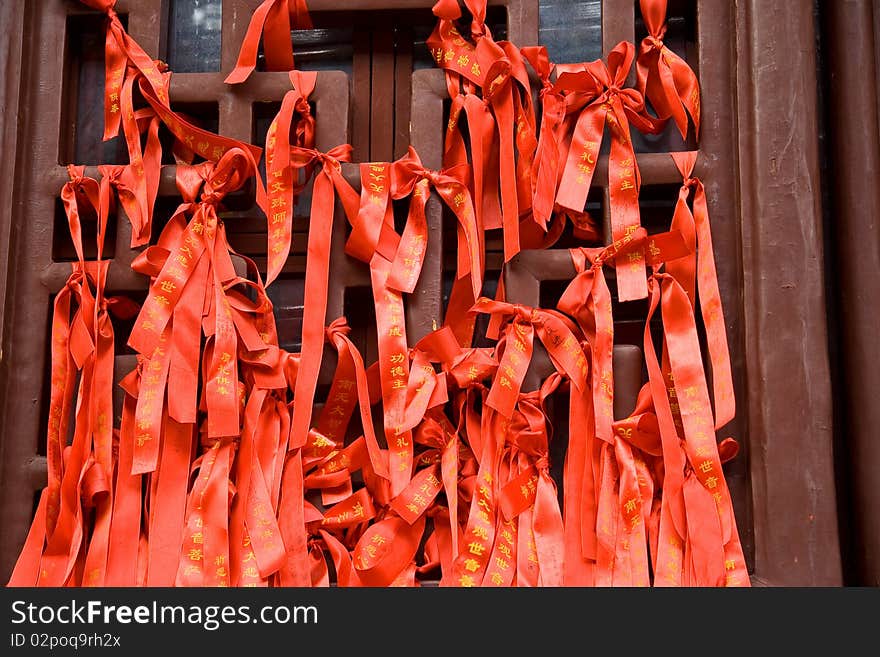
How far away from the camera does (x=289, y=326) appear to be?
0.97m

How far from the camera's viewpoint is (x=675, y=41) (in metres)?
0.99

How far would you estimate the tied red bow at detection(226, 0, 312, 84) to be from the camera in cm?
93

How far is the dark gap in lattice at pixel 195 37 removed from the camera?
3.37 feet

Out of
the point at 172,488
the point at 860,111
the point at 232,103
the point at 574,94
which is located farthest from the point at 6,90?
the point at 860,111

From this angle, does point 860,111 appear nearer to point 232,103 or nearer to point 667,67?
point 667,67

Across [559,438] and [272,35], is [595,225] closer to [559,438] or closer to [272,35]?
[559,438]

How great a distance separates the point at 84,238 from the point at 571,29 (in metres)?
0.54

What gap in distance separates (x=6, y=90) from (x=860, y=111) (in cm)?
84

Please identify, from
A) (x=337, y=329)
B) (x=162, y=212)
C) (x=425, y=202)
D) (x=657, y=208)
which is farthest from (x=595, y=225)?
(x=162, y=212)

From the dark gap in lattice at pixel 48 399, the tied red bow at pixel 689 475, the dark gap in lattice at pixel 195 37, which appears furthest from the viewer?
the dark gap in lattice at pixel 195 37

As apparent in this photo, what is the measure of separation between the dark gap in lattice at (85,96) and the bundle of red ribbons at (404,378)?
7 cm

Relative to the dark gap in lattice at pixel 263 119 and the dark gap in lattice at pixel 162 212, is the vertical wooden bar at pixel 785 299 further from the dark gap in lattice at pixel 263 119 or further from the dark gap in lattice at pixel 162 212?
the dark gap in lattice at pixel 162 212

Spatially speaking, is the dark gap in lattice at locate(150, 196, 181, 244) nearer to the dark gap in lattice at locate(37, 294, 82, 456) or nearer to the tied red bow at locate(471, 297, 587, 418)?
the dark gap in lattice at locate(37, 294, 82, 456)

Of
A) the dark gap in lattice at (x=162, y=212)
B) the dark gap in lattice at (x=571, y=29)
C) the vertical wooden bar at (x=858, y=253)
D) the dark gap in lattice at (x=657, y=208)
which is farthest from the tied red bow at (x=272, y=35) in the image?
the vertical wooden bar at (x=858, y=253)
